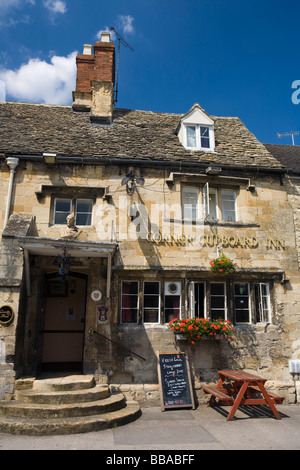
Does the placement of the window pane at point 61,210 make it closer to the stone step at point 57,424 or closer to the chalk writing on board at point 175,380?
the chalk writing on board at point 175,380

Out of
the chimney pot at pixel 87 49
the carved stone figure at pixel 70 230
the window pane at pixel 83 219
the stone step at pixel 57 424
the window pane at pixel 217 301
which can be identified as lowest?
the stone step at pixel 57 424

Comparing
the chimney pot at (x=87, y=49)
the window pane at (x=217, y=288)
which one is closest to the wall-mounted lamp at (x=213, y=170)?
the window pane at (x=217, y=288)

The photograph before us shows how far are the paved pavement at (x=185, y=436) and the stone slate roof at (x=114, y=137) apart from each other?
6846 millimetres

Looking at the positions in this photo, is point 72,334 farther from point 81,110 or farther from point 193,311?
point 81,110

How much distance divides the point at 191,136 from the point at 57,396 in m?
8.59

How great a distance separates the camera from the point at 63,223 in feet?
29.9

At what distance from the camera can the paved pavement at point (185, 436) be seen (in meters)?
5.38

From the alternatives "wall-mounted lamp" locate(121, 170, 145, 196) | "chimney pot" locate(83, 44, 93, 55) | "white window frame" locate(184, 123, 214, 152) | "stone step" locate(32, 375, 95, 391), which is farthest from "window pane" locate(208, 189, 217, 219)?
"chimney pot" locate(83, 44, 93, 55)

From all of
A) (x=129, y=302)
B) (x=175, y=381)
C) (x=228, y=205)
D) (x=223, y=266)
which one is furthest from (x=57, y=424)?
(x=228, y=205)

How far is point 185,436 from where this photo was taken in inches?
232

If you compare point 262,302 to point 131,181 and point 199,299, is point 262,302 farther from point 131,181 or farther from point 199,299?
point 131,181

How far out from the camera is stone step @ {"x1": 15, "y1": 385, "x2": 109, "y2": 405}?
21.8ft

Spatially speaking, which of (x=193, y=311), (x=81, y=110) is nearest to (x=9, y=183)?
(x=81, y=110)
